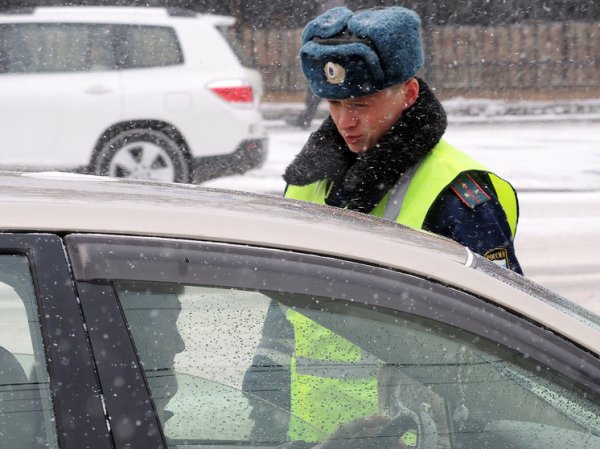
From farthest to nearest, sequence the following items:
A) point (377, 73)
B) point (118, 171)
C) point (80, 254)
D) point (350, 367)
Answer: point (118, 171)
point (377, 73)
point (350, 367)
point (80, 254)

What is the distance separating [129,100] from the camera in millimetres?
7574

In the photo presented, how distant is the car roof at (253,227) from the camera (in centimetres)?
120

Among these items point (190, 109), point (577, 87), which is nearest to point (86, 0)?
point (577, 87)

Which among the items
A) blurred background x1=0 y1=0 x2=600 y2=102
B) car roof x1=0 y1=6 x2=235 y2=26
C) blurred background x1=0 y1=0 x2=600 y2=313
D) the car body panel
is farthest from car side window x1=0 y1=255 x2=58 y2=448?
blurred background x1=0 y1=0 x2=600 y2=102

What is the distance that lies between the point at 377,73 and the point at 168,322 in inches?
39.3

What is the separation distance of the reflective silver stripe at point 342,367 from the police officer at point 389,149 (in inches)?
26.3

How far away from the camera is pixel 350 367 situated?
1.28m

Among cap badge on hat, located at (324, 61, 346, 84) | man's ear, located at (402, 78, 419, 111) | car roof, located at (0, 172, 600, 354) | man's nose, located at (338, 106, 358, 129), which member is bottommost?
car roof, located at (0, 172, 600, 354)

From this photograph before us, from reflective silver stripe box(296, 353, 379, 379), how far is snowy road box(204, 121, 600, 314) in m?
3.87

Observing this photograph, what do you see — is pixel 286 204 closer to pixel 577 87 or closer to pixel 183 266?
pixel 183 266

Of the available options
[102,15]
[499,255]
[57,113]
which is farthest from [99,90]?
[499,255]

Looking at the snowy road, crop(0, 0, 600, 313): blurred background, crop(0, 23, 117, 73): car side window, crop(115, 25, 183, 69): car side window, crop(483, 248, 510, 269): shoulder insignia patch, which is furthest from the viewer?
crop(0, 0, 600, 313): blurred background

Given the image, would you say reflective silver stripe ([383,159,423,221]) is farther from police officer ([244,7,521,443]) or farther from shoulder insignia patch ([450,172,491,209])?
shoulder insignia patch ([450,172,491,209])

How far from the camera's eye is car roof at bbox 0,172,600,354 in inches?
47.4
